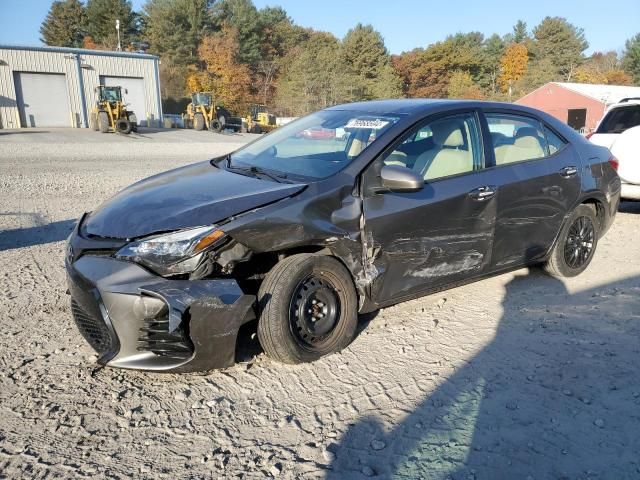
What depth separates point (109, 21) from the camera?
62.2 meters

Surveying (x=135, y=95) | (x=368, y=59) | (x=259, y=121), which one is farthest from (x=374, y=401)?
(x=368, y=59)

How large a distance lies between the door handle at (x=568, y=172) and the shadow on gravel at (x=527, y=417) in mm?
1354

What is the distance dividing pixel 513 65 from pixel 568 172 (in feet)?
246

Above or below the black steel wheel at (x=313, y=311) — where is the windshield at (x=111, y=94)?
above

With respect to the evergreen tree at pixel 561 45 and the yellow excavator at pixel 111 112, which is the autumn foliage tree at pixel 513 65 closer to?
the evergreen tree at pixel 561 45

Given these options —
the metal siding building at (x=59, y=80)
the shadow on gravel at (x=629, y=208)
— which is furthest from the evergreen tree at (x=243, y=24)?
the shadow on gravel at (x=629, y=208)

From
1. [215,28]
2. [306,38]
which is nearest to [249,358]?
[215,28]

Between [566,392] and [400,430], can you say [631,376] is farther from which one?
[400,430]

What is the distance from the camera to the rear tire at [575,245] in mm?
4766

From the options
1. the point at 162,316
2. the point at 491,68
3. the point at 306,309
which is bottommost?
the point at 306,309

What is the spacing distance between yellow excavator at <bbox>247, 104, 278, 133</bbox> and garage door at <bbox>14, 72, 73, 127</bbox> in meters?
12.0

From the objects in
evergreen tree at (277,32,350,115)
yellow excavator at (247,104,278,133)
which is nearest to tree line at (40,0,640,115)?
evergreen tree at (277,32,350,115)

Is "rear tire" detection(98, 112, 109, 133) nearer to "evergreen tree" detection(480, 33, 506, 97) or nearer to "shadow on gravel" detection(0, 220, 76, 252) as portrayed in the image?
"shadow on gravel" detection(0, 220, 76, 252)

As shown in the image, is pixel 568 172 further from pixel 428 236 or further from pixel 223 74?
pixel 223 74
